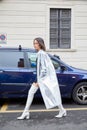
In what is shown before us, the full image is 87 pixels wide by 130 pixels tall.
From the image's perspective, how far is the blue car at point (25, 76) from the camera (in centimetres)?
894

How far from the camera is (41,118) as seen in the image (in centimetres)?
777

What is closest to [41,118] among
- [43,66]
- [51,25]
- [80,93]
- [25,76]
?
[43,66]

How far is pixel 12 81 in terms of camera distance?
8938mm

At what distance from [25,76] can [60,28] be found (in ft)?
19.4

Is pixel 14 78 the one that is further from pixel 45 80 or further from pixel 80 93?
pixel 80 93

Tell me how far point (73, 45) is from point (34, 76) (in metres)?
5.65

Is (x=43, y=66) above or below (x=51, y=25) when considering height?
below

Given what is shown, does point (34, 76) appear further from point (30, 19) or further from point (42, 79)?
point (30, 19)

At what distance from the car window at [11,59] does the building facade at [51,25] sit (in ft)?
15.8

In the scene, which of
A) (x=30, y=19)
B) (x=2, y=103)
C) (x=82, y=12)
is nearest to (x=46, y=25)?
(x=30, y=19)

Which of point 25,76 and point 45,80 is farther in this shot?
point 25,76

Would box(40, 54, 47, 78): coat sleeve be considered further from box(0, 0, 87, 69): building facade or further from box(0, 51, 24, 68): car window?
box(0, 0, 87, 69): building facade

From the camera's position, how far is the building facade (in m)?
14.0

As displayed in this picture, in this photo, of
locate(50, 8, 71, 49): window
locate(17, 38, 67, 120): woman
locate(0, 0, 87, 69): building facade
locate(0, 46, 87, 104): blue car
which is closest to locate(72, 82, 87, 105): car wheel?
locate(0, 46, 87, 104): blue car
